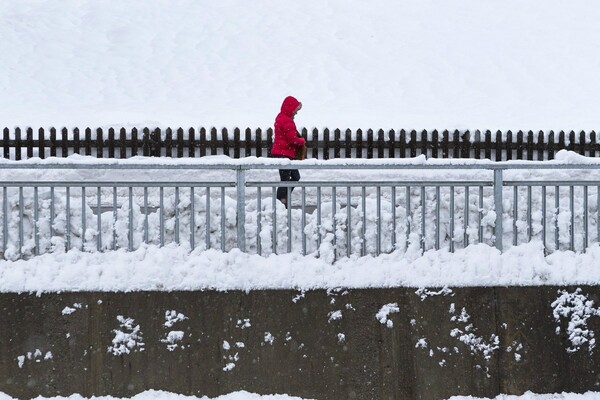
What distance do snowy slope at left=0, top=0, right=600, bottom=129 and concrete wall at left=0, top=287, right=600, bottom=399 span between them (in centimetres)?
1254

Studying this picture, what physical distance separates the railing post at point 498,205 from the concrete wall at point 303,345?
50cm

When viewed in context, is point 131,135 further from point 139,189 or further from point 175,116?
point 175,116

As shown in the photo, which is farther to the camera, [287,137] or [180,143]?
[180,143]

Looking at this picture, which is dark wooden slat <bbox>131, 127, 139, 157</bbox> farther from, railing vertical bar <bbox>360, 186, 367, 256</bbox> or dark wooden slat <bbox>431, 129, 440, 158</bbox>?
railing vertical bar <bbox>360, 186, 367, 256</bbox>

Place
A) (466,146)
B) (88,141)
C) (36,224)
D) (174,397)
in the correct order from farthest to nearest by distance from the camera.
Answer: (466,146)
(88,141)
(36,224)
(174,397)

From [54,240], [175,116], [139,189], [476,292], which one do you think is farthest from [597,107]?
[54,240]

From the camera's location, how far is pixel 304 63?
1086 inches

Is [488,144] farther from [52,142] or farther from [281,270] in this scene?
[281,270]

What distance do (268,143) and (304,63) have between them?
11.0 metres

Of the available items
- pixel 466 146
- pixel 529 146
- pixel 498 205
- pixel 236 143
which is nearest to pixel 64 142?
pixel 236 143

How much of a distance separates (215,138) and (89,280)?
9.53 meters

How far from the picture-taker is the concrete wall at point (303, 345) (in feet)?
24.6

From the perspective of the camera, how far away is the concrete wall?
7.49 meters

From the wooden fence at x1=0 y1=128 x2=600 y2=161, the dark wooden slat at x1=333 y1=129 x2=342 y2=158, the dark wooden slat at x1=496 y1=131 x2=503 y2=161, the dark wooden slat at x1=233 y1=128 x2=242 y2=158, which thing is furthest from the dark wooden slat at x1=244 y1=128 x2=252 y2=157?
the dark wooden slat at x1=496 y1=131 x2=503 y2=161
